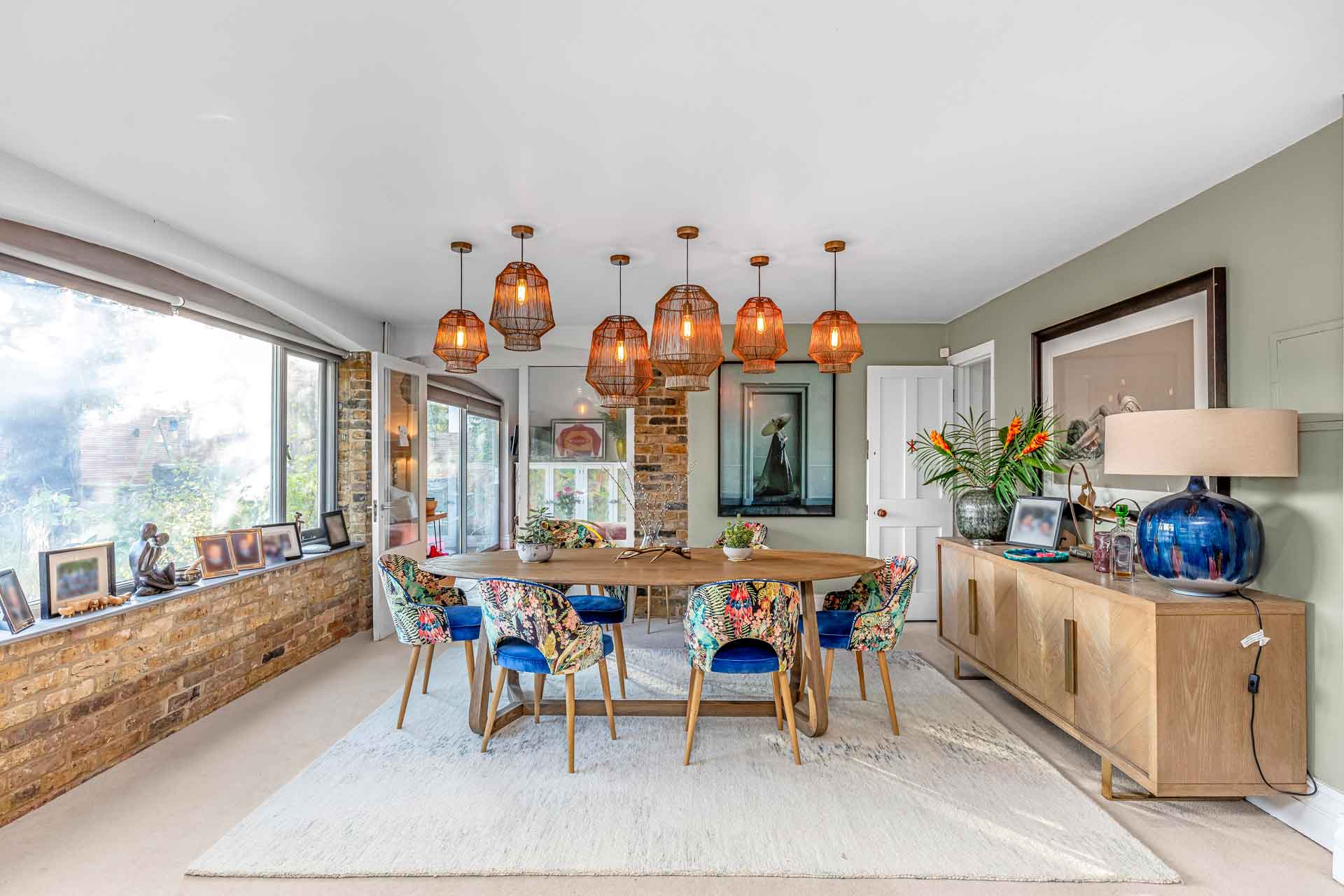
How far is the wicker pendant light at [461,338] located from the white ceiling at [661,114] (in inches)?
14.7

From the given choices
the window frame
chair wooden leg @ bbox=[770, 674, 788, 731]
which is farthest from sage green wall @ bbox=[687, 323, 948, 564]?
the window frame

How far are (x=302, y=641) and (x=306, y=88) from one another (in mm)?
3464

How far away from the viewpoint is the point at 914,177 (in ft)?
8.44

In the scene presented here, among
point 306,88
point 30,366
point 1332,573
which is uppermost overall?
point 306,88

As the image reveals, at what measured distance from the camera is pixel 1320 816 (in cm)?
223

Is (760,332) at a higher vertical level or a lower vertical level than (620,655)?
higher

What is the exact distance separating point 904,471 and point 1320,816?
321 cm

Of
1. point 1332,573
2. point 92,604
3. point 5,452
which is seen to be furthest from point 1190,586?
point 5,452

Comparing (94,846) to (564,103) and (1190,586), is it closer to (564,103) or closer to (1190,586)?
(564,103)

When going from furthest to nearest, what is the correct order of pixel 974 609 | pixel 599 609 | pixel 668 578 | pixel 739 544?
pixel 599 609 < pixel 974 609 < pixel 739 544 < pixel 668 578

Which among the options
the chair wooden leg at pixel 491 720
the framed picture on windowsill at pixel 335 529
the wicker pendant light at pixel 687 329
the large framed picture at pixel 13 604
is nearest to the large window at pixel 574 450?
the framed picture on windowsill at pixel 335 529

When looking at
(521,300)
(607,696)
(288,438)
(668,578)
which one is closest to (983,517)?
(668,578)

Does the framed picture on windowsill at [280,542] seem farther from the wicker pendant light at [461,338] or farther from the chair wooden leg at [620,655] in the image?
the chair wooden leg at [620,655]

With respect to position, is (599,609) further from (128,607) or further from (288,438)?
(288,438)
